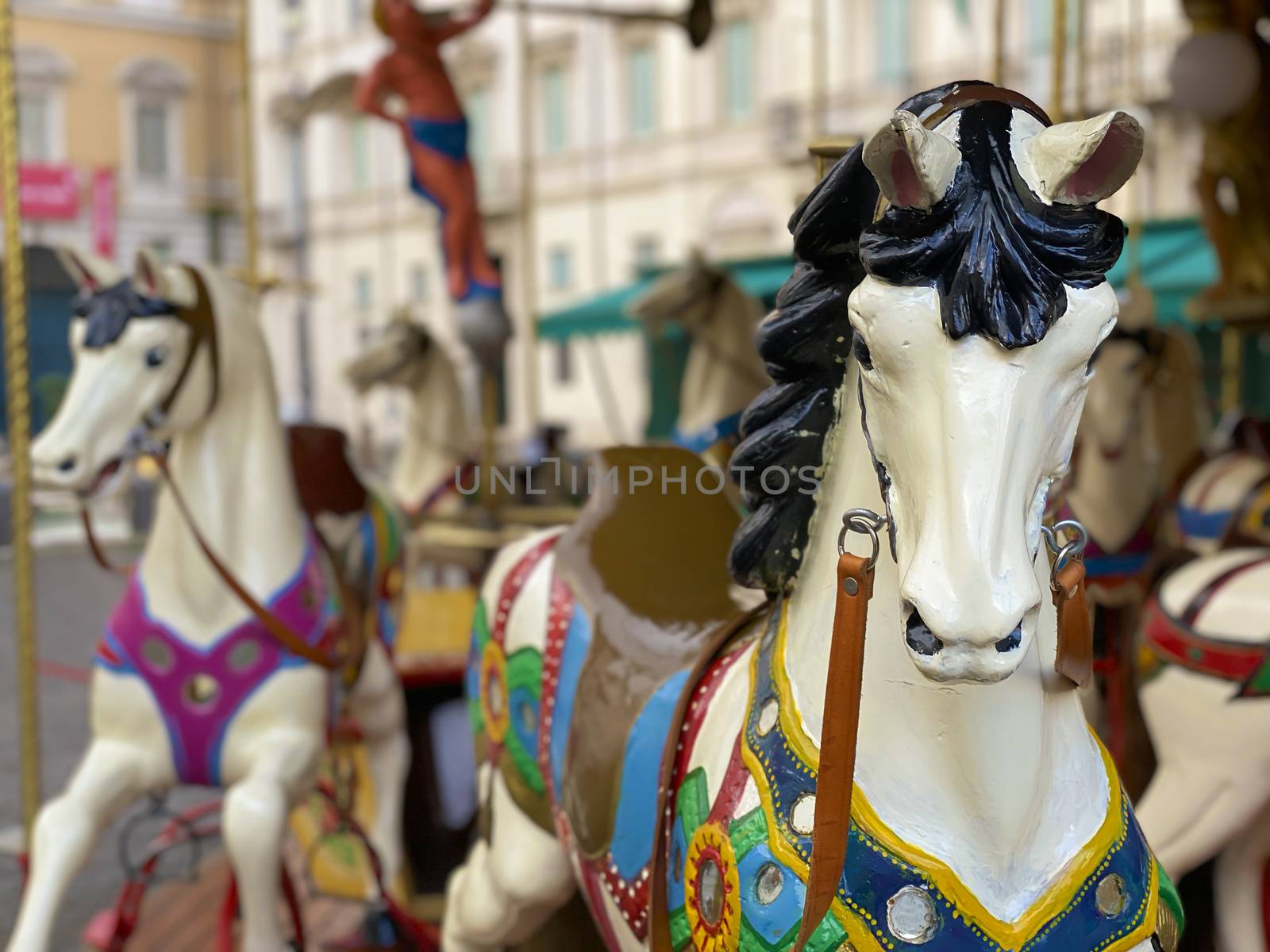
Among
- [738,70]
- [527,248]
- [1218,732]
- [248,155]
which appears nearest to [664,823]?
[1218,732]

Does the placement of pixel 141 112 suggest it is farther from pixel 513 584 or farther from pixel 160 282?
pixel 513 584

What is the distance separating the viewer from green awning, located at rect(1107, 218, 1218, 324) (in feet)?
20.8

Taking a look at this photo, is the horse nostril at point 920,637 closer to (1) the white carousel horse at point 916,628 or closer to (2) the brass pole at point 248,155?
(1) the white carousel horse at point 916,628

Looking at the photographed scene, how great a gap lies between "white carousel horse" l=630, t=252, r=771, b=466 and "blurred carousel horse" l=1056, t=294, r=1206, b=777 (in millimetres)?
1474

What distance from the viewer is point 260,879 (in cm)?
236

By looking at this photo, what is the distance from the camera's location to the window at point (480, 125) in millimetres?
16953

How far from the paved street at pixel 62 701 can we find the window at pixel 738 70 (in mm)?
9395

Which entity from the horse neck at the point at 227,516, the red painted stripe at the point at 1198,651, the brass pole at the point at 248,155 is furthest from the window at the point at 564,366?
the red painted stripe at the point at 1198,651

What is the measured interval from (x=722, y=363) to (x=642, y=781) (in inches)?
131

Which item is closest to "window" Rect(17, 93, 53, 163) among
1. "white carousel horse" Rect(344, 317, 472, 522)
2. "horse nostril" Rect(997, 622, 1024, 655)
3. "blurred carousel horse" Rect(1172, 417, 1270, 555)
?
"white carousel horse" Rect(344, 317, 472, 522)

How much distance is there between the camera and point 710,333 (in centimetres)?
484

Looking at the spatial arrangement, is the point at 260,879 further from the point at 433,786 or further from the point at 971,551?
the point at 971,551

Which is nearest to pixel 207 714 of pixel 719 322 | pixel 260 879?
pixel 260 879

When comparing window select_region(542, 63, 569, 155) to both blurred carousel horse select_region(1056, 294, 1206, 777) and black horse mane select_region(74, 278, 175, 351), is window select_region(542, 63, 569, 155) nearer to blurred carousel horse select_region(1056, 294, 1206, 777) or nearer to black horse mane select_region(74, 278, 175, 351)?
blurred carousel horse select_region(1056, 294, 1206, 777)
